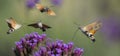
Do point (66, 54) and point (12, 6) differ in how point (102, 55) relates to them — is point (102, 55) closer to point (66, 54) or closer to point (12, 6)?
point (12, 6)

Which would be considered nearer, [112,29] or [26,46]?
[26,46]

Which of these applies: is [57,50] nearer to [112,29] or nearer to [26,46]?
[26,46]

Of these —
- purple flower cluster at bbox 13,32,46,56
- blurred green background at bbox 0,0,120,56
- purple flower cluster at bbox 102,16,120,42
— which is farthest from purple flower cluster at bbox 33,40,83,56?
purple flower cluster at bbox 102,16,120,42

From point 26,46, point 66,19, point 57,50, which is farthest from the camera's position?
point 66,19

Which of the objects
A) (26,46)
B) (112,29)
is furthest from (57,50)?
(112,29)

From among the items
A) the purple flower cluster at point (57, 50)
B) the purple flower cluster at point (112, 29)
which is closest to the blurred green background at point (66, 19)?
the purple flower cluster at point (112, 29)

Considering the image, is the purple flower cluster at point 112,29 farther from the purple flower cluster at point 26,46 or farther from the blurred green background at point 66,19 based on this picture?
the purple flower cluster at point 26,46

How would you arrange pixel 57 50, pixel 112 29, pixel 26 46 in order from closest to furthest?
pixel 57 50, pixel 26 46, pixel 112 29

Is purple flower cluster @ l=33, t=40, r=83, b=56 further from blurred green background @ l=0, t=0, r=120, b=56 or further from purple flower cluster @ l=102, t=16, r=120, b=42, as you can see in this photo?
purple flower cluster @ l=102, t=16, r=120, b=42

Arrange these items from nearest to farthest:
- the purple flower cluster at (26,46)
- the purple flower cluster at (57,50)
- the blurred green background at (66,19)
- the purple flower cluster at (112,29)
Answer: the purple flower cluster at (57,50)
the purple flower cluster at (26,46)
the blurred green background at (66,19)
the purple flower cluster at (112,29)
